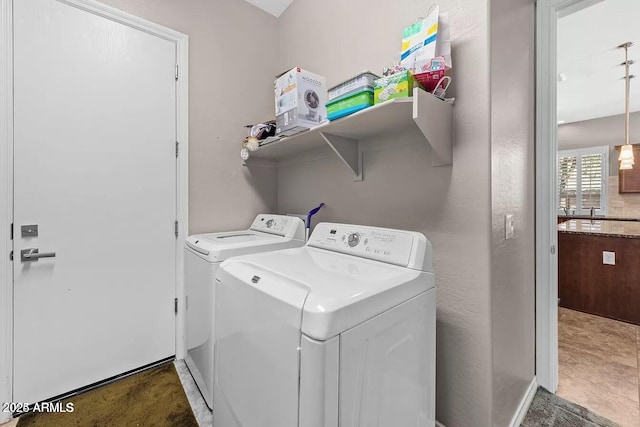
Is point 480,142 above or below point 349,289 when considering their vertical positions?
above

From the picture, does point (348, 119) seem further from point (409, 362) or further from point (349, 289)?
point (409, 362)

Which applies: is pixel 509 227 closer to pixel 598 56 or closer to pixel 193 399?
pixel 193 399

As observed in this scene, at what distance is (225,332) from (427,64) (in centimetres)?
137

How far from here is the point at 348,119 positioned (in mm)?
1289

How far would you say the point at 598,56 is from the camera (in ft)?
10.1

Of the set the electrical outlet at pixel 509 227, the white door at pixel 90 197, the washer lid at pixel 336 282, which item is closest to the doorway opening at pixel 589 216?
the electrical outlet at pixel 509 227

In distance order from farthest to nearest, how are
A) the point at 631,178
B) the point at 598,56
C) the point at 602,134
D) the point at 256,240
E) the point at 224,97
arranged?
the point at 602,134
the point at 631,178
the point at 598,56
the point at 224,97
the point at 256,240

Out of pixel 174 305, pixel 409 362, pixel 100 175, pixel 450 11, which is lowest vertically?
pixel 174 305

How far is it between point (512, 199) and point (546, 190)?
0.42 metres

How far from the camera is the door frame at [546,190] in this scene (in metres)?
1.53

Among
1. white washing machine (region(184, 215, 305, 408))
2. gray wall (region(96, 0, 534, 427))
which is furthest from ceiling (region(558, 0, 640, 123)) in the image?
white washing machine (region(184, 215, 305, 408))

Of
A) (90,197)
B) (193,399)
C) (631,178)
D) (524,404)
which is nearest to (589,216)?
(631,178)

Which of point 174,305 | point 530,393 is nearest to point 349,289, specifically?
point 530,393

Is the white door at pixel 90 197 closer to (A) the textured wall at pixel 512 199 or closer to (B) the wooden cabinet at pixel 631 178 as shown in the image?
(A) the textured wall at pixel 512 199
